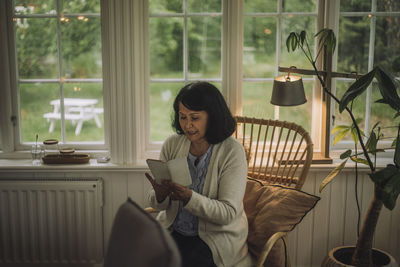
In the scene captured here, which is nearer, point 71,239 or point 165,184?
point 165,184

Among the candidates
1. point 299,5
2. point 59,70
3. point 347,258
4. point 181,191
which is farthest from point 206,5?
point 347,258

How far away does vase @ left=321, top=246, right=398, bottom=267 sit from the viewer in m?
2.38

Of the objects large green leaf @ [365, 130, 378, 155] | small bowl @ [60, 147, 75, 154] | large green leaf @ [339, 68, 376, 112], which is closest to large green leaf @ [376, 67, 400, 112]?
large green leaf @ [339, 68, 376, 112]

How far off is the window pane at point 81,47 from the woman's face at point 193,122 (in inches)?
41.8

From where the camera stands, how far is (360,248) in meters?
2.36

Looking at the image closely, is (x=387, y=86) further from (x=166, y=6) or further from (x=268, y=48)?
(x=166, y=6)

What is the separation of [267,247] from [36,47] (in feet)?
6.40

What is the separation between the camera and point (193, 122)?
80.6 inches

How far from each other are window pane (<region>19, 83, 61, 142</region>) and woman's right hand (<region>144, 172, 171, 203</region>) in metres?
1.20

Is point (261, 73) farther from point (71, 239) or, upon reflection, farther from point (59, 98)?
point (71, 239)

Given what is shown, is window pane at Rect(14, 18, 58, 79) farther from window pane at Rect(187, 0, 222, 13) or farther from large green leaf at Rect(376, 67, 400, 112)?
large green leaf at Rect(376, 67, 400, 112)

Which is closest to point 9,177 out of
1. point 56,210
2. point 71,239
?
point 56,210

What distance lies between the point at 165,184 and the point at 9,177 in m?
1.35

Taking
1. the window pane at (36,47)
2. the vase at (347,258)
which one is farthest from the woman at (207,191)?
the window pane at (36,47)
